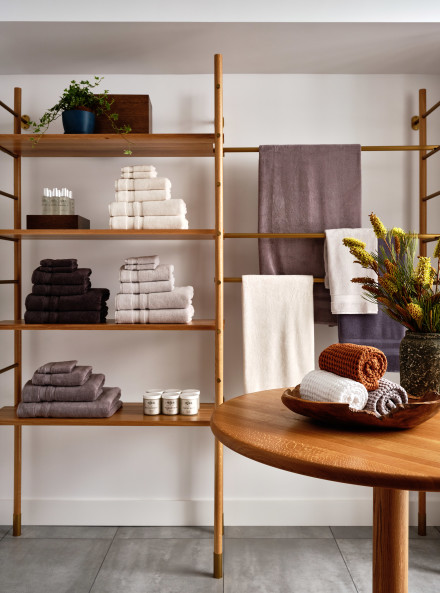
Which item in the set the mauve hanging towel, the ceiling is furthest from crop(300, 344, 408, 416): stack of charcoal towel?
the ceiling

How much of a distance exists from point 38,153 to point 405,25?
1611 mm

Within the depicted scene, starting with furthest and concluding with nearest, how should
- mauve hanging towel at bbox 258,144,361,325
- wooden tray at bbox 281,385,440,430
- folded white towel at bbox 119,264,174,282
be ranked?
mauve hanging towel at bbox 258,144,361,325, folded white towel at bbox 119,264,174,282, wooden tray at bbox 281,385,440,430

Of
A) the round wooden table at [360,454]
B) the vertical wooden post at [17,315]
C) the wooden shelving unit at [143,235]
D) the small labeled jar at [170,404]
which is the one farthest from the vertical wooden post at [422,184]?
the vertical wooden post at [17,315]

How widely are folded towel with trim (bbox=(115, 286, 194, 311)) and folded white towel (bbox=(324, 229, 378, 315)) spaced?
605 millimetres

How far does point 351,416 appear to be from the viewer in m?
0.98

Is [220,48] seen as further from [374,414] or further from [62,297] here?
[374,414]

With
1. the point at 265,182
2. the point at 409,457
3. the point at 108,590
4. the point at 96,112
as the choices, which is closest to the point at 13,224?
the point at 96,112

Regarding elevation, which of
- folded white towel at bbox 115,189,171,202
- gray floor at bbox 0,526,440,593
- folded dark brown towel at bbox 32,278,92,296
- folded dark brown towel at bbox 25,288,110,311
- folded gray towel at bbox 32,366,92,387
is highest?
folded white towel at bbox 115,189,171,202

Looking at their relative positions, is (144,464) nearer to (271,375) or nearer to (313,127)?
(271,375)

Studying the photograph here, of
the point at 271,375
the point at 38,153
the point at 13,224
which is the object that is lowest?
the point at 271,375

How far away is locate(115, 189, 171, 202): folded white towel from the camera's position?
6.98ft

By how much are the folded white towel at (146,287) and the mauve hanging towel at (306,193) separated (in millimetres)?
422

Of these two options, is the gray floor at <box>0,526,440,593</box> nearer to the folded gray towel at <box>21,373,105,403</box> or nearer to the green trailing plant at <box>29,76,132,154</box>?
the folded gray towel at <box>21,373,105,403</box>

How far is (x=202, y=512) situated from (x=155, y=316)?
98cm
